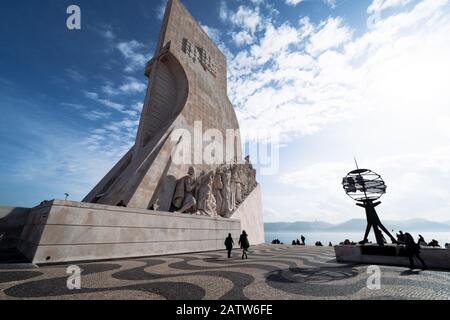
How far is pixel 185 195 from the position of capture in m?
11.6

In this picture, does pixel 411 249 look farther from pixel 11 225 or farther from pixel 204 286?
pixel 11 225

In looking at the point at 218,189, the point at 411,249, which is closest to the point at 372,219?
the point at 411,249

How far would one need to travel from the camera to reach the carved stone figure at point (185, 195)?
1114 centimetres

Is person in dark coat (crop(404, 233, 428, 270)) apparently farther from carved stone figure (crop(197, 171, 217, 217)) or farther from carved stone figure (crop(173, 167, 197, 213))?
carved stone figure (crop(173, 167, 197, 213))

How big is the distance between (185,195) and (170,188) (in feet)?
2.99

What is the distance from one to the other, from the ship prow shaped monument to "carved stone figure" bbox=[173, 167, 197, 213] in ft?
0.18

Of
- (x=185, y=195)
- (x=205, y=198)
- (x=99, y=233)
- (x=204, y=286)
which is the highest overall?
(x=185, y=195)

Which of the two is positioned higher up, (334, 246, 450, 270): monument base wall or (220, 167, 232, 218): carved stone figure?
(220, 167, 232, 218): carved stone figure

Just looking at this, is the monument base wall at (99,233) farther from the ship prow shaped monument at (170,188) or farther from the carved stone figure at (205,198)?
the carved stone figure at (205,198)

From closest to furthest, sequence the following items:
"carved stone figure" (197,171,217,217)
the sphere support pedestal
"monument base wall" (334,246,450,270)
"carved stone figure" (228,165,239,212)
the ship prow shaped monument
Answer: the ship prow shaped monument → "monument base wall" (334,246,450,270) → the sphere support pedestal → "carved stone figure" (197,171,217,217) → "carved stone figure" (228,165,239,212)

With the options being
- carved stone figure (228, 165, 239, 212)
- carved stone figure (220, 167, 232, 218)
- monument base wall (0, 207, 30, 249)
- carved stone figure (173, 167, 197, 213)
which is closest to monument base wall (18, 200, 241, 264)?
monument base wall (0, 207, 30, 249)

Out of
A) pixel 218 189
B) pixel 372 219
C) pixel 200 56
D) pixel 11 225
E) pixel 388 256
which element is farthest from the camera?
pixel 200 56

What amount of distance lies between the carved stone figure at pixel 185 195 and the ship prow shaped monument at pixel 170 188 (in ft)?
0.18

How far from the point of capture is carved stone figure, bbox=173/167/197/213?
36.6 feet
